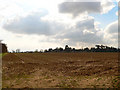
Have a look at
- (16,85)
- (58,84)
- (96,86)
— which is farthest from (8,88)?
(96,86)

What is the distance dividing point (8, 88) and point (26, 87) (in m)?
1.23

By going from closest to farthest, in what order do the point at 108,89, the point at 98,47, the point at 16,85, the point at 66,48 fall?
the point at 108,89 < the point at 16,85 < the point at 98,47 < the point at 66,48

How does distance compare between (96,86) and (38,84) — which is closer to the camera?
(96,86)

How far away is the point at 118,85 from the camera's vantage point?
1080 centimetres

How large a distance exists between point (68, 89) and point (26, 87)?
285 centimetres

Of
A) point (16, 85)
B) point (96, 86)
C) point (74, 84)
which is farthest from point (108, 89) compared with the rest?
point (16, 85)

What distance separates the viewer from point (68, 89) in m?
10.7

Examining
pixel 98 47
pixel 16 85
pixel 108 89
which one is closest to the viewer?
pixel 108 89

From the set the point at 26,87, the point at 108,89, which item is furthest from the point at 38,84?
the point at 108,89

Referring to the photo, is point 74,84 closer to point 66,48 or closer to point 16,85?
point 16,85

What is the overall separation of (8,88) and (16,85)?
71 centimetres

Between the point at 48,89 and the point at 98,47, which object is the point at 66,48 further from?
the point at 48,89

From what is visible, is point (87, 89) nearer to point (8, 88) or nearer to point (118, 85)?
point (118, 85)

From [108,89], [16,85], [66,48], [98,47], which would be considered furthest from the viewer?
[66,48]
